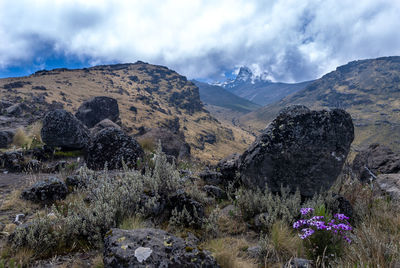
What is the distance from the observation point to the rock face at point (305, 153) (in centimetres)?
507

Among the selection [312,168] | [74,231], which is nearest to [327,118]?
[312,168]

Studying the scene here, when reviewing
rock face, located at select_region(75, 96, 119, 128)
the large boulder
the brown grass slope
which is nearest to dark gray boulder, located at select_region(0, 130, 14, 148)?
the large boulder

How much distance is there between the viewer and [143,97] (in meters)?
102

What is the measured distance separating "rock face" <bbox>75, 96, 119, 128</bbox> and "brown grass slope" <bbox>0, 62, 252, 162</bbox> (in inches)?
222

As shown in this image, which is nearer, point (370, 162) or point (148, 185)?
point (148, 185)

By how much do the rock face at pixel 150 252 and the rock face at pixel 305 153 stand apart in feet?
9.95

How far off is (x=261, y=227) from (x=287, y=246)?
0.88m

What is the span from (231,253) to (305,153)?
3.17 meters

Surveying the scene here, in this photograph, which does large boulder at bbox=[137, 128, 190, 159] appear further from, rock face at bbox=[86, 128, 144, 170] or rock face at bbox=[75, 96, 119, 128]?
rock face at bbox=[75, 96, 119, 128]

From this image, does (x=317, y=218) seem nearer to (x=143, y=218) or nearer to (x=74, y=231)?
(x=143, y=218)

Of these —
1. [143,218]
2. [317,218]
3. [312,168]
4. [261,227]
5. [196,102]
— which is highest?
[196,102]

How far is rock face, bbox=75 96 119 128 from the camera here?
107 feet

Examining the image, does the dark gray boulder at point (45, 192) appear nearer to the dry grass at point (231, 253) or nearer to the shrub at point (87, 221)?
the shrub at point (87, 221)

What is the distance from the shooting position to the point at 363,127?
579 ft
